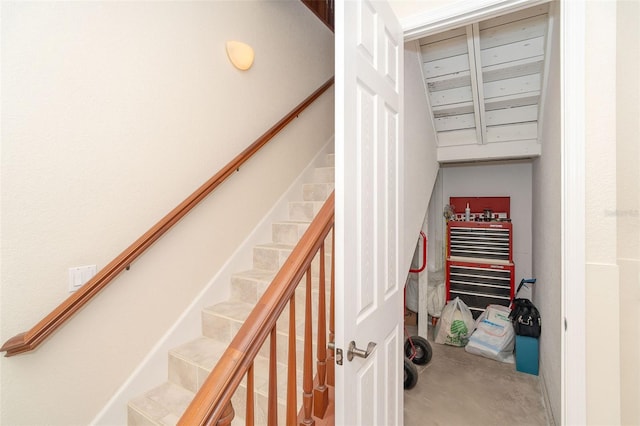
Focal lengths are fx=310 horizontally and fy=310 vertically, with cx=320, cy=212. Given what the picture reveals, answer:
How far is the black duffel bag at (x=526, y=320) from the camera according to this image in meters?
2.71

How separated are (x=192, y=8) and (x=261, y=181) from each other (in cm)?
128

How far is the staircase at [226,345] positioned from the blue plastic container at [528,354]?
2061 mm

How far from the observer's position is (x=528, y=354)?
2.72 meters

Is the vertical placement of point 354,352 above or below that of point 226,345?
above

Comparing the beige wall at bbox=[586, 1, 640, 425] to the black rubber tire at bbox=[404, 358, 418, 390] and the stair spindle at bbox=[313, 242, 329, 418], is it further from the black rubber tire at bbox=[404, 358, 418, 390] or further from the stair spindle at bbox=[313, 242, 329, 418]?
the black rubber tire at bbox=[404, 358, 418, 390]

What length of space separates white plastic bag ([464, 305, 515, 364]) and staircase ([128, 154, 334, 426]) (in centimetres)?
200

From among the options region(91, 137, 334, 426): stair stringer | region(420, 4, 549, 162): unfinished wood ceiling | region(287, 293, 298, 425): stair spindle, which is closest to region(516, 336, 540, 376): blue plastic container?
region(420, 4, 549, 162): unfinished wood ceiling

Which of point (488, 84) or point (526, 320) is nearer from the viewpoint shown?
point (488, 84)

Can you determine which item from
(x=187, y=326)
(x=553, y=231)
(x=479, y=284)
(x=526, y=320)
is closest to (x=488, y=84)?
(x=553, y=231)

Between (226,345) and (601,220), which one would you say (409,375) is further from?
(601,220)

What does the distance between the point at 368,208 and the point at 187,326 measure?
1.54m

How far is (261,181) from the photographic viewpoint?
2.60 m

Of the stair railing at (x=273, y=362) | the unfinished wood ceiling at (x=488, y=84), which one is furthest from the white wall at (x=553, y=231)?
the stair railing at (x=273, y=362)

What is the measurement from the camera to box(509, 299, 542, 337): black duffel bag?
271 centimetres
